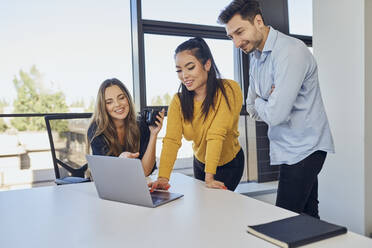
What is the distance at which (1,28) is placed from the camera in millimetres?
2566

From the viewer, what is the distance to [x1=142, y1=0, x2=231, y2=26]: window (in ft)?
9.20

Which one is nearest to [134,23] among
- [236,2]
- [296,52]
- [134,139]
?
[134,139]

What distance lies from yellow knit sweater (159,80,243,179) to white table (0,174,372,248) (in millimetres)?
209

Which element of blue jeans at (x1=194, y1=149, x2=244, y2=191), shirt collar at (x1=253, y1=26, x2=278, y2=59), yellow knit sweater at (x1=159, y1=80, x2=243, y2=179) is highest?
shirt collar at (x1=253, y1=26, x2=278, y2=59)

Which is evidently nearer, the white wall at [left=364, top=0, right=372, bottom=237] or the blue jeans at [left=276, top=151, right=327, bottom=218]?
the blue jeans at [left=276, top=151, right=327, bottom=218]

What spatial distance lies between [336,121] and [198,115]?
139 cm

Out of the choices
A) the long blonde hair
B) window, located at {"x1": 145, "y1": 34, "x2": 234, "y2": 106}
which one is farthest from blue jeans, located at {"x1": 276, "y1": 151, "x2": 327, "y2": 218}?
window, located at {"x1": 145, "y1": 34, "x2": 234, "y2": 106}

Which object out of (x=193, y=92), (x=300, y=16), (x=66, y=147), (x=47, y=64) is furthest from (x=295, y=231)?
(x=300, y=16)

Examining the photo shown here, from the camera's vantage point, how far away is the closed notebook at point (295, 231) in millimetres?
754

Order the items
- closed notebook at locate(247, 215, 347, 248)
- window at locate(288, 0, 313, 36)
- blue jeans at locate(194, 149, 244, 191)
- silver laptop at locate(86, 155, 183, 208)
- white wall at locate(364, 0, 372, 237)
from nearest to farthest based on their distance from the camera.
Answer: closed notebook at locate(247, 215, 347, 248), silver laptop at locate(86, 155, 183, 208), blue jeans at locate(194, 149, 244, 191), white wall at locate(364, 0, 372, 237), window at locate(288, 0, 313, 36)

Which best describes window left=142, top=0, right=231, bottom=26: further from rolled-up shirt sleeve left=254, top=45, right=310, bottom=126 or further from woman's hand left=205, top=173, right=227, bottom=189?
woman's hand left=205, top=173, right=227, bottom=189

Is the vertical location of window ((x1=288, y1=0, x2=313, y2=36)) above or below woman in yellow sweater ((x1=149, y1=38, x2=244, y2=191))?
above

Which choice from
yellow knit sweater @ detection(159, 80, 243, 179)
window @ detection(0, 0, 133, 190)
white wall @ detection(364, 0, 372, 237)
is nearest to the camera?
yellow knit sweater @ detection(159, 80, 243, 179)

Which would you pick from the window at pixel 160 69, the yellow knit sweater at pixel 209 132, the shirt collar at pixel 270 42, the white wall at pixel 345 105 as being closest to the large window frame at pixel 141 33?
the window at pixel 160 69
